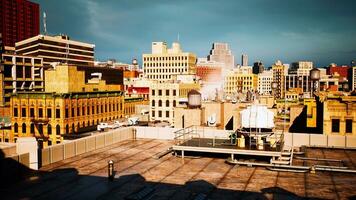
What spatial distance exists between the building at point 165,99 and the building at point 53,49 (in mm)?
69494

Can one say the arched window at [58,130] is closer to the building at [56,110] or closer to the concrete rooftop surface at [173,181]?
the building at [56,110]

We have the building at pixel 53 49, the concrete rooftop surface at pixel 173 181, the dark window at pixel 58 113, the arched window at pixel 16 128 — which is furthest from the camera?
the building at pixel 53 49

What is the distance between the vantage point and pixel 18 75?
126 m

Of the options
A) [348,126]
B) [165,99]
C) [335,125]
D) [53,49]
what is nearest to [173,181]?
[335,125]

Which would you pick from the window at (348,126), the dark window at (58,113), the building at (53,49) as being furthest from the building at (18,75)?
the window at (348,126)

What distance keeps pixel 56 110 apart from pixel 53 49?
10174 cm

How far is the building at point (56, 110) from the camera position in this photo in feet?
263

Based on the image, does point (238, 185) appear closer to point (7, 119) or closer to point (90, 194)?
point (90, 194)

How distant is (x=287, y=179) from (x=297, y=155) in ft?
26.4

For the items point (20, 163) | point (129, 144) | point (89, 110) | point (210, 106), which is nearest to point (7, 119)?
point (89, 110)

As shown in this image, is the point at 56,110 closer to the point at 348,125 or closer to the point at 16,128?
the point at 16,128

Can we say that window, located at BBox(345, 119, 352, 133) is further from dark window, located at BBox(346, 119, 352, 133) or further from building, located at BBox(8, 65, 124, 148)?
building, located at BBox(8, 65, 124, 148)

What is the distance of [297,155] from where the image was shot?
30422mm

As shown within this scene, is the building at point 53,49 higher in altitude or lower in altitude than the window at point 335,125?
higher
